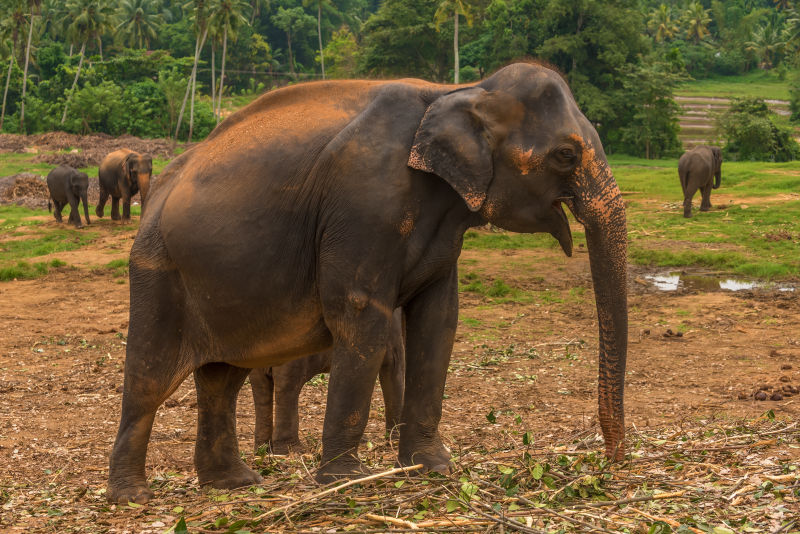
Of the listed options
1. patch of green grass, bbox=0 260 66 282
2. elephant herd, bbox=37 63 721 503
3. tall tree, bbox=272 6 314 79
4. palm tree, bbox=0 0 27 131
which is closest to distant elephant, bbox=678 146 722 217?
patch of green grass, bbox=0 260 66 282

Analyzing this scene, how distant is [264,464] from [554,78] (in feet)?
9.87

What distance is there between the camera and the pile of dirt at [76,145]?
35781 millimetres

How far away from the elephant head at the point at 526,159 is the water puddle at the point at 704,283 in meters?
9.42

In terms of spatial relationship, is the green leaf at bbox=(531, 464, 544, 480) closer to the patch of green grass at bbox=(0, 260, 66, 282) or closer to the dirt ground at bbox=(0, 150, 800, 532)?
the dirt ground at bbox=(0, 150, 800, 532)

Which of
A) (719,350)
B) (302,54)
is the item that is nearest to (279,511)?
(719,350)

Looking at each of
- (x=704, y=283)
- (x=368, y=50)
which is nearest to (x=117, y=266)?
(x=704, y=283)

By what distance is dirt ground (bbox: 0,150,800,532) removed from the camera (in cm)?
627

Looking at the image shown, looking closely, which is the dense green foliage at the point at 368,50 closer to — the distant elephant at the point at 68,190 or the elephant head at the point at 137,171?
the elephant head at the point at 137,171

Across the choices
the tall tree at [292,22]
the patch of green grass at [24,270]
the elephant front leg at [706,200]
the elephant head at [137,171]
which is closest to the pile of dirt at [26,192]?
the elephant head at [137,171]

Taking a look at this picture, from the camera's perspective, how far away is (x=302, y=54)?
6944cm

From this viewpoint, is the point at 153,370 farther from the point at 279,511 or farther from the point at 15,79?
the point at 15,79

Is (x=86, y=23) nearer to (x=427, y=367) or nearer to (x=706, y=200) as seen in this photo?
(x=706, y=200)

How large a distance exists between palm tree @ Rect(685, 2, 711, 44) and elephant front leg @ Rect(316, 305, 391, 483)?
223 feet

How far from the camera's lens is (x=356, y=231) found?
4.37 meters
